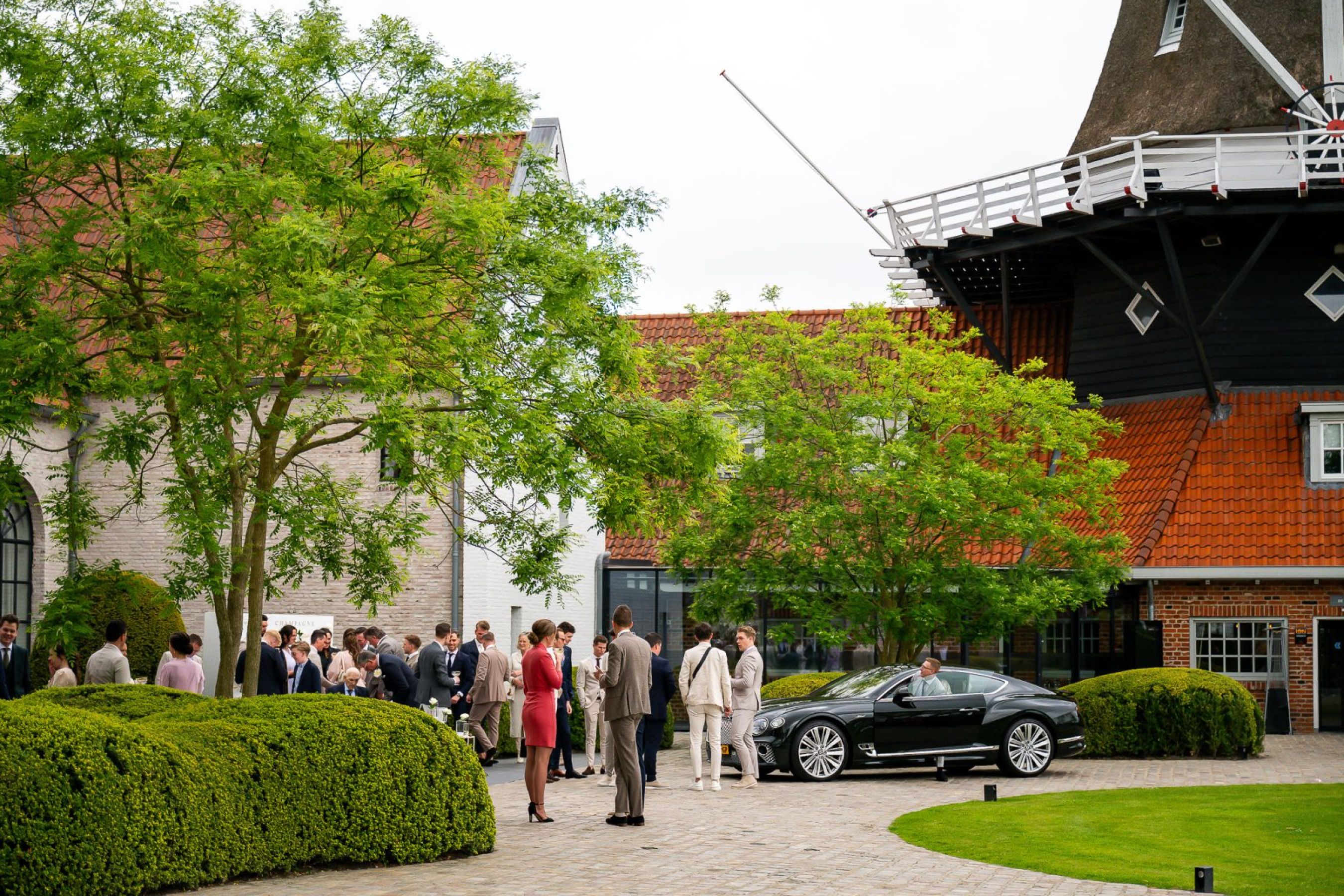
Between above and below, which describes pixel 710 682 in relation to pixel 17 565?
below

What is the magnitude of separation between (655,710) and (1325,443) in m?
16.9

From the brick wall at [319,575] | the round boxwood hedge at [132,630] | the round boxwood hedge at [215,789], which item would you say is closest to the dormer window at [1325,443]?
the brick wall at [319,575]

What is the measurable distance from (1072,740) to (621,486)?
9.34 m

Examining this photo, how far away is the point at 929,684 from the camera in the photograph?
64.6ft

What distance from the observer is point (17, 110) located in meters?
12.5

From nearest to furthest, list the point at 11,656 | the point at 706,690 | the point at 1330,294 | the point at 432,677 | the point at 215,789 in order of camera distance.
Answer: the point at 215,789 → the point at 11,656 → the point at 706,690 → the point at 432,677 → the point at 1330,294

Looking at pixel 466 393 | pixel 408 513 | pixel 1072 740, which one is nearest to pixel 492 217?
pixel 466 393

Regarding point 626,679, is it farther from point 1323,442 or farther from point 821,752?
point 1323,442

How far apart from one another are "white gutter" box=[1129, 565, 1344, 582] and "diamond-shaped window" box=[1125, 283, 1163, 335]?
5.87m

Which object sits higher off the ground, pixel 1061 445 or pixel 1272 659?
pixel 1061 445

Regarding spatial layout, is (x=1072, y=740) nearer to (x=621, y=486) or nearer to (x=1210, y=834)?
(x=1210, y=834)

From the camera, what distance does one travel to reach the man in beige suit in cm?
2000

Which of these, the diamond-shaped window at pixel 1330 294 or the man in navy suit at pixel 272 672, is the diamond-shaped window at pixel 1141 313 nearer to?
the diamond-shaped window at pixel 1330 294

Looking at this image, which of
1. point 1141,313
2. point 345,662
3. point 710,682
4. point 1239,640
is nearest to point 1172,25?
point 1141,313
